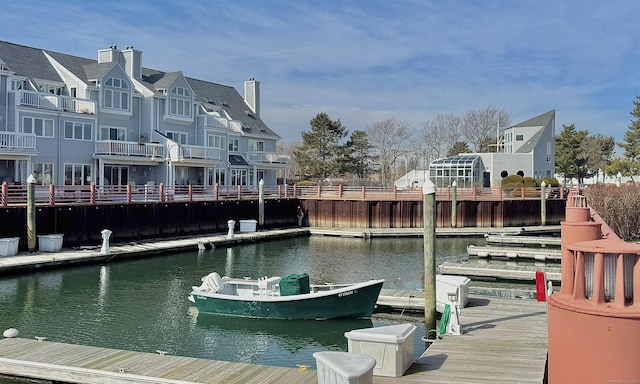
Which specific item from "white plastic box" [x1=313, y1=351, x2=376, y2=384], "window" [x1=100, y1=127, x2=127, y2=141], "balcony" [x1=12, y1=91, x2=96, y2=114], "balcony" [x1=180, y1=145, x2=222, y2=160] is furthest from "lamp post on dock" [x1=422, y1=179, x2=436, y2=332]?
"balcony" [x1=180, y1=145, x2=222, y2=160]

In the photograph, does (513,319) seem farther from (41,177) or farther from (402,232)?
(41,177)

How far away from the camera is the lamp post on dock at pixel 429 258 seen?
471 inches

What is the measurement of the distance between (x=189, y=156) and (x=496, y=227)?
73.1 feet

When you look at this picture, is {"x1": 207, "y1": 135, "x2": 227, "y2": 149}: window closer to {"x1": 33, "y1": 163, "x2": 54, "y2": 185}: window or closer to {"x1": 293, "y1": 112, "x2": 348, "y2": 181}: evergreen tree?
{"x1": 33, "y1": 163, "x2": 54, "y2": 185}: window

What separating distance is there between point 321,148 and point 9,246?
48.6 meters

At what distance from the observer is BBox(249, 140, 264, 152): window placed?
172 feet

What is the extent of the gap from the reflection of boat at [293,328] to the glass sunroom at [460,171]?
45.1 m

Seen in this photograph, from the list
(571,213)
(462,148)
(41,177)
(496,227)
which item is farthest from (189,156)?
(462,148)

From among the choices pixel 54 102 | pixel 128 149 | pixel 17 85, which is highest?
pixel 17 85

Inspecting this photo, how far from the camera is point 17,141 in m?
30.8

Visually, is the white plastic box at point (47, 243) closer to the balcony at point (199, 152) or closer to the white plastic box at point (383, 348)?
the balcony at point (199, 152)

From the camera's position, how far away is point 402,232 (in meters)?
38.2

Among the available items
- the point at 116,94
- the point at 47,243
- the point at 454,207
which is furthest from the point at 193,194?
the point at 454,207

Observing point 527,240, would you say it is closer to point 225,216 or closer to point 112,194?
point 225,216
